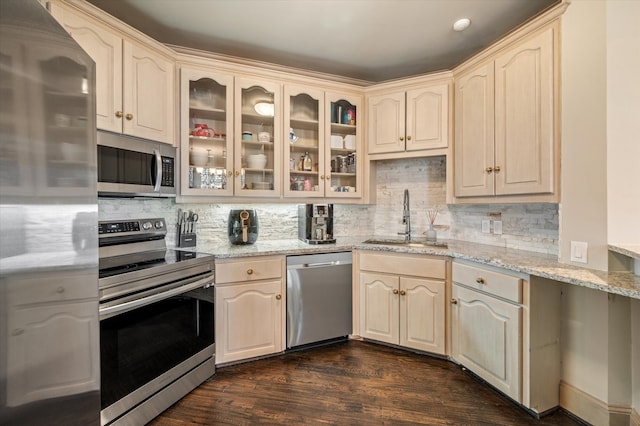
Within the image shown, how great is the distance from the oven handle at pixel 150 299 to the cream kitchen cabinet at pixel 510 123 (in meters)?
2.13

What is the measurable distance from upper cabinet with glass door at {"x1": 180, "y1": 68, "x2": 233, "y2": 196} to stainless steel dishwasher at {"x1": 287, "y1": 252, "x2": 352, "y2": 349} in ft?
2.95

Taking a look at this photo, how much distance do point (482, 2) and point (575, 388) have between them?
2461mm

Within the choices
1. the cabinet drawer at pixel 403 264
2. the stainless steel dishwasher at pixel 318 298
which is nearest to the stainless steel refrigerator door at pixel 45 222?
the stainless steel dishwasher at pixel 318 298

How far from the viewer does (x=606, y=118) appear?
1.55 m

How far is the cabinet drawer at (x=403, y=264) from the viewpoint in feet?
7.64

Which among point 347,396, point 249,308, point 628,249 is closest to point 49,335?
point 249,308

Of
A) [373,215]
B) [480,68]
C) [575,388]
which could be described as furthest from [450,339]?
[480,68]

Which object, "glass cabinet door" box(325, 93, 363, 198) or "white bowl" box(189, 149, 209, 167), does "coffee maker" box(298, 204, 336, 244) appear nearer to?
"glass cabinet door" box(325, 93, 363, 198)

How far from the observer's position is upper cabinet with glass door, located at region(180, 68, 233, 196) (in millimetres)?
2332

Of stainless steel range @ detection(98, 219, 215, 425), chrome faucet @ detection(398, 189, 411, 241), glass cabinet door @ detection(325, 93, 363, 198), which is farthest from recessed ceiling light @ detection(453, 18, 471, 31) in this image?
stainless steel range @ detection(98, 219, 215, 425)

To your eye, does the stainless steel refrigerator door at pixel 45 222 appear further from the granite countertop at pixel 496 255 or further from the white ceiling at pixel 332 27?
the white ceiling at pixel 332 27

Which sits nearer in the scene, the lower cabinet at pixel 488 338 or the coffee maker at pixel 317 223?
the lower cabinet at pixel 488 338

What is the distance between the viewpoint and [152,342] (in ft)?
5.66

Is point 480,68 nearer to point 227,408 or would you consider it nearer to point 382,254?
point 382,254
